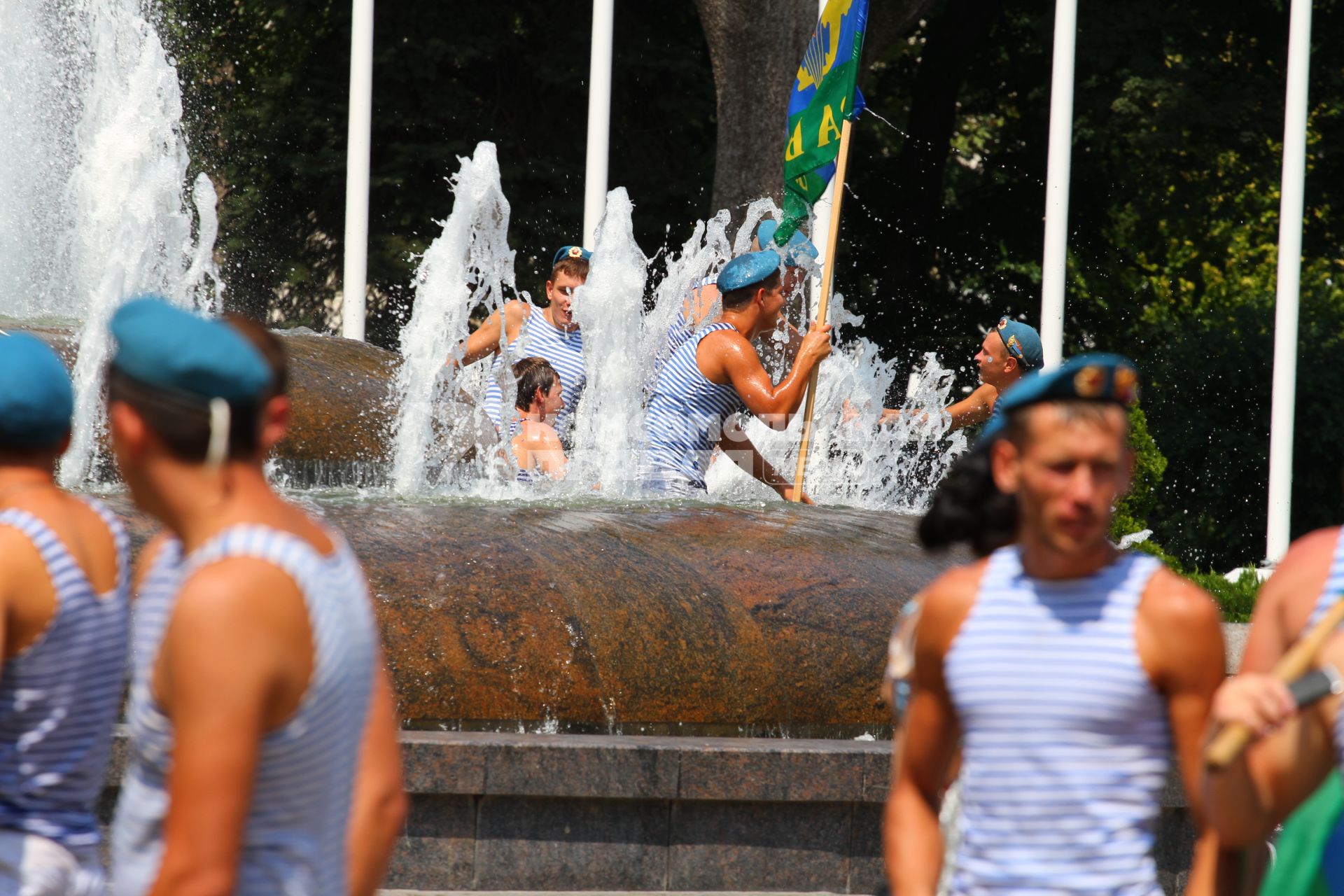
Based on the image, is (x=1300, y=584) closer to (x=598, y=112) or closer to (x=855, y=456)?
(x=855, y=456)

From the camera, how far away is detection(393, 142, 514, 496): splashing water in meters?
8.24

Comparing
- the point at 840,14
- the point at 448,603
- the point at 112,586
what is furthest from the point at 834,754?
the point at 840,14

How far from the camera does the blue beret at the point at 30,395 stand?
2.63 metres

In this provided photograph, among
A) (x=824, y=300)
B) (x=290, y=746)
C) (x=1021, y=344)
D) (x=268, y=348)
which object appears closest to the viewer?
(x=290, y=746)

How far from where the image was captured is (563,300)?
8.47 meters

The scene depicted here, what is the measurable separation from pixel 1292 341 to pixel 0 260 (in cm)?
1016

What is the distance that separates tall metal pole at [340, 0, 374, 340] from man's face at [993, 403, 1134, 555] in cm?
1360

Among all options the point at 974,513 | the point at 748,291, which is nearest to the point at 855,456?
the point at 748,291

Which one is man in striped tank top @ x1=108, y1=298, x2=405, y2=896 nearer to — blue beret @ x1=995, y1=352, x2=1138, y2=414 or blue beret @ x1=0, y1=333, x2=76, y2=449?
blue beret @ x1=0, y1=333, x2=76, y2=449

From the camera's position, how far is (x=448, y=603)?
531 cm

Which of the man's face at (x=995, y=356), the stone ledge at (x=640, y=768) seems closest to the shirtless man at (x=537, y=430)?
the man's face at (x=995, y=356)

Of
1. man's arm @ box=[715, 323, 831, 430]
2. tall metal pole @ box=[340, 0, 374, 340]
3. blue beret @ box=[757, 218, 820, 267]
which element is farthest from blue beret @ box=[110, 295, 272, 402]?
tall metal pole @ box=[340, 0, 374, 340]

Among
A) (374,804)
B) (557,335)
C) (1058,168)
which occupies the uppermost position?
(1058,168)

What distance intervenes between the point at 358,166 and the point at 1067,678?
45.8 ft
